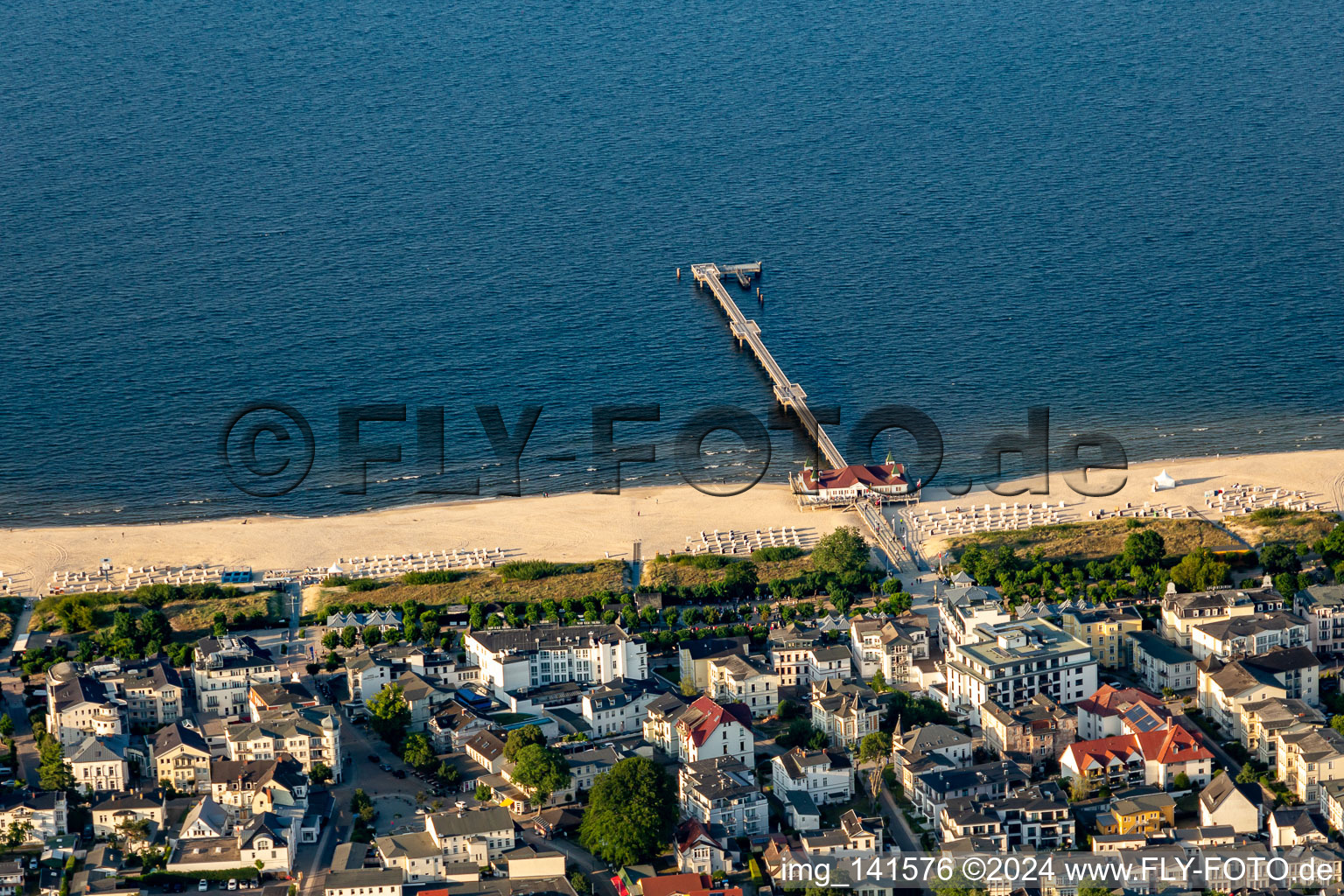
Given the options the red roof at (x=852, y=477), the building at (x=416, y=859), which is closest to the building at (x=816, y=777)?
the building at (x=416, y=859)

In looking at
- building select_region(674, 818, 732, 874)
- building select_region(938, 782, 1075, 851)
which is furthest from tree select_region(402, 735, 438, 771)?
building select_region(938, 782, 1075, 851)

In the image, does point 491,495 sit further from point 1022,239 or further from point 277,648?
point 1022,239

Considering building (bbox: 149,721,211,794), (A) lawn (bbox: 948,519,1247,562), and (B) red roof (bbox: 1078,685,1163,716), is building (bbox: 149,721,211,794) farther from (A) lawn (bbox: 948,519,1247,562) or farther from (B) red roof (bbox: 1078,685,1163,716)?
(A) lawn (bbox: 948,519,1247,562)

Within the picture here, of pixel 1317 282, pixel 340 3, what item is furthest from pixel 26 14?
pixel 1317 282

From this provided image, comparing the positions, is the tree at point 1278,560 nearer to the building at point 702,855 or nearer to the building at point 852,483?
the building at point 852,483

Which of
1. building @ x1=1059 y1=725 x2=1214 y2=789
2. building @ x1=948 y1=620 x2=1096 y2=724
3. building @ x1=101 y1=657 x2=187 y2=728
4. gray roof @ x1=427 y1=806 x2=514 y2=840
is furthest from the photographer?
building @ x1=101 y1=657 x2=187 y2=728
